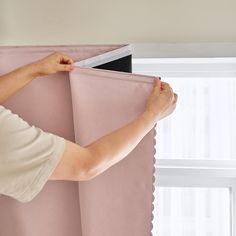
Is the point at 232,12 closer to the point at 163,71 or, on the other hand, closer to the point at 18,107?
the point at 163,71

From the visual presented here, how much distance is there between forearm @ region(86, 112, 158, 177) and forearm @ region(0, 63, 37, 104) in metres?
0.31

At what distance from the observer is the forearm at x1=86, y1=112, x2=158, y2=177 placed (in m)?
1.05

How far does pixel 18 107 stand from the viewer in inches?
→ 52.1

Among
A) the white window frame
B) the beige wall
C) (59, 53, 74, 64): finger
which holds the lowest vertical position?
the white window frame

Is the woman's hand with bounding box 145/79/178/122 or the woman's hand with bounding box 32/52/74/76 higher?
the woman's hand with bounding box 32/52/74/76

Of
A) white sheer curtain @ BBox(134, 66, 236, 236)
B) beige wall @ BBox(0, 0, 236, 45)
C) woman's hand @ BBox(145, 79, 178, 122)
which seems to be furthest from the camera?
white sheer curtain @ BBox(134, 66, 236, 236)

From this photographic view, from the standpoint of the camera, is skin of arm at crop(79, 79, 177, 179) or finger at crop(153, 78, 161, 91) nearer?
skin of arm at crop(79, 79, 177, 179)

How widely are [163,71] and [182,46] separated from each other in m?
0.21

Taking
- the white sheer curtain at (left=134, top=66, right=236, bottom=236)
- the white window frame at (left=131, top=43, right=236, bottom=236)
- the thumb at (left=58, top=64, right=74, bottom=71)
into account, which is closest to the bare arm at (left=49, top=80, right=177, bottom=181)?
the thumb at (left=58, top=64, right=74, bottom=71)

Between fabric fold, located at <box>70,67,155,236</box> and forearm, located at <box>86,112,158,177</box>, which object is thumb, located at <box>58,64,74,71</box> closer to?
fabric fold, located at <box>70,67,155,236</box>

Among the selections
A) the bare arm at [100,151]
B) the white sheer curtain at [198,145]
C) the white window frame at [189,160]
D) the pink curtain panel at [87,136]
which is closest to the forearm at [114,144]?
the bare arm at [100,151]

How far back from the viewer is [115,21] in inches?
61.6

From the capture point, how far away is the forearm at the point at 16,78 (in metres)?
1.24

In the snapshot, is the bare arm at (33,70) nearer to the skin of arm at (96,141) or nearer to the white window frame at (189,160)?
the skin of arm at (96,141)
